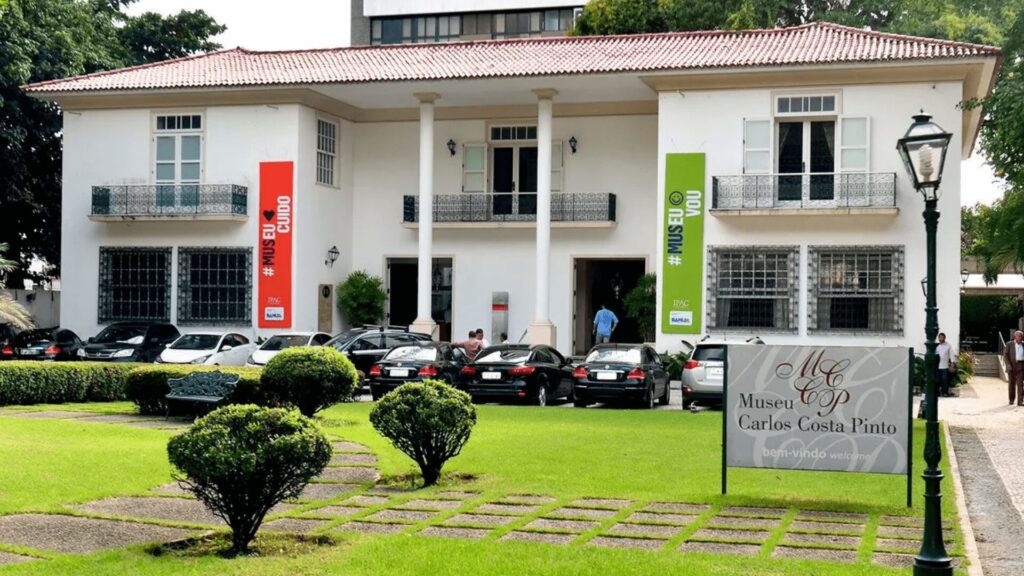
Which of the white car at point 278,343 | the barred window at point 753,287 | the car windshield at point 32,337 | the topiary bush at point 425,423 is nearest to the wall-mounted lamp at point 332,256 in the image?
the white car at point 278,343

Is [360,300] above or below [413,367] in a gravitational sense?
above

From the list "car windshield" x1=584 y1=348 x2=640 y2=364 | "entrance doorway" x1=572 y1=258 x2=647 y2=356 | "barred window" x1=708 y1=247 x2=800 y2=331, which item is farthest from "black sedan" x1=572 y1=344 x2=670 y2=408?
"entrance doorway" x1=572 y1=258 x2=647 y2=356

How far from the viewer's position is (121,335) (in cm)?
3331

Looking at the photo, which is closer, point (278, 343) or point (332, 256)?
point (278, 343)

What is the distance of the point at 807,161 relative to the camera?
32.6 meters

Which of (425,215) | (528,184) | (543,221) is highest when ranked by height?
(528,184)

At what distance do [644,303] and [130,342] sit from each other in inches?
521

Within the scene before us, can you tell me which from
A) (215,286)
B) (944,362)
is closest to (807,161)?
(944,362)

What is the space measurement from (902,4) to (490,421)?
3183 cm

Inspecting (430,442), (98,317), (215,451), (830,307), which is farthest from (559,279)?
(215,451)

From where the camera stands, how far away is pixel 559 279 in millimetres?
36750

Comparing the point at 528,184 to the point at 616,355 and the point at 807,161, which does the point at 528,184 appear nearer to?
the point at 807,161

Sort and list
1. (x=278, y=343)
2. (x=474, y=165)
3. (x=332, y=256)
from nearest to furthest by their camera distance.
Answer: (x=278, y=343) < (x=332, y=256) < (x=474, y=165)

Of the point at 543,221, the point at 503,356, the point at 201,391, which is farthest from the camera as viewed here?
the point at 543,221
